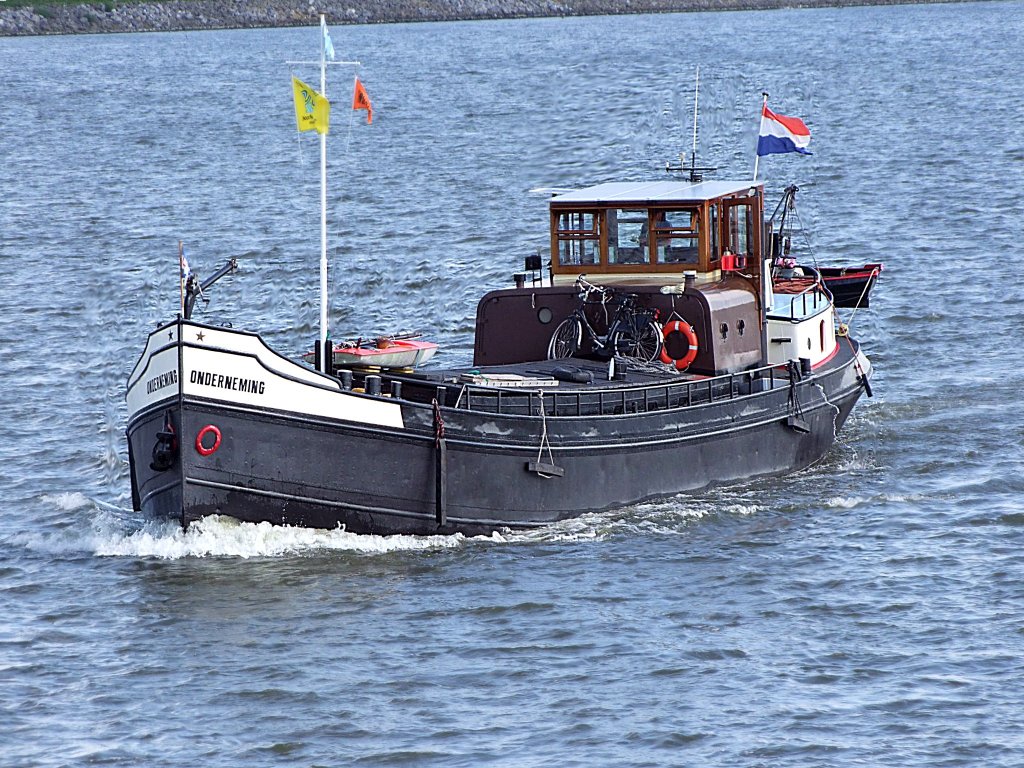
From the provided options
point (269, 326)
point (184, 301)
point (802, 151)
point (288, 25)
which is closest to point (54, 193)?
point (269, 326)

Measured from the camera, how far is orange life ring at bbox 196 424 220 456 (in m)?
17.8

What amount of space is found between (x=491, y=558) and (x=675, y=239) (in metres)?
5.88

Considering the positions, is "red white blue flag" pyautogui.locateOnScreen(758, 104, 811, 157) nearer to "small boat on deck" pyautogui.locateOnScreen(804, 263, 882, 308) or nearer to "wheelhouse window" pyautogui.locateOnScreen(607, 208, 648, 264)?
"wheelhouse window" pyautogui.locateOnScreen(607, 208, 648, 264)

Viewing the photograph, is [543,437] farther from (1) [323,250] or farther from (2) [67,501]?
(2) [67,501]

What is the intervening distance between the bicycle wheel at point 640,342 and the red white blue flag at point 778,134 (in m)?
4.46

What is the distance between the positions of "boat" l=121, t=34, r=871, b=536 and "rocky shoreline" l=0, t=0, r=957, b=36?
113242 millimetres

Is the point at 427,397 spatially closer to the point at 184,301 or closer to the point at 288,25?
the point at 184,301

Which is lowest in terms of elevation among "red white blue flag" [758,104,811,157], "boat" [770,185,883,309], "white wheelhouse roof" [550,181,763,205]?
"boat" [770,185,883,309]

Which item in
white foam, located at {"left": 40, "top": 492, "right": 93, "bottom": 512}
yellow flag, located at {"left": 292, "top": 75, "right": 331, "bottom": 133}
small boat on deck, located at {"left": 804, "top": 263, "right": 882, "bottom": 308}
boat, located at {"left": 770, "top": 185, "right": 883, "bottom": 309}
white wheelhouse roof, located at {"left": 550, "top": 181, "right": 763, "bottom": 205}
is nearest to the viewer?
yellow flag, located at {"left": 292, "top": 75, "right": 331, "bottom": 133}

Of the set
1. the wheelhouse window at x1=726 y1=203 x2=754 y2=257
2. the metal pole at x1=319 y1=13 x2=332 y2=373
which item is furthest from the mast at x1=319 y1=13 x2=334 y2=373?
the wheelhouse window at x1=726 y1=203 x2=754 y2=257

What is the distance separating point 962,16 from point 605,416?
124m

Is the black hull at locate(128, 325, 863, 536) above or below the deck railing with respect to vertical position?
below

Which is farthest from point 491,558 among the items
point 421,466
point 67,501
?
point 67,501

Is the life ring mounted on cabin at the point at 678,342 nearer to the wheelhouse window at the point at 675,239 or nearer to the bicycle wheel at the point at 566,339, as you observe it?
the wheelhouse window at the point at 675,239
